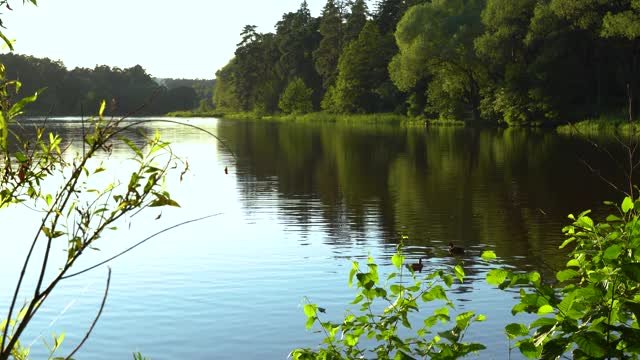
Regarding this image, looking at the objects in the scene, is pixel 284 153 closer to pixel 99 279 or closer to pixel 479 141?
pixel 479 141

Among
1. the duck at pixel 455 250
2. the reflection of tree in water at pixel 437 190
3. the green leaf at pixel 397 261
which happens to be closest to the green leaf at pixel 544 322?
the green leaf at pixel 397 261

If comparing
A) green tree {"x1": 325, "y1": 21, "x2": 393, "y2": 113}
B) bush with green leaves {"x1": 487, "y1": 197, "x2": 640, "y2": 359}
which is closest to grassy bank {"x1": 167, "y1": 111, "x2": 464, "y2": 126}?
green tree {"x1": 325, "y1": 21, "x2": 393, "y2": 113}

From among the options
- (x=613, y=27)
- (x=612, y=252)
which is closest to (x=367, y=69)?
(x=613, y=27)

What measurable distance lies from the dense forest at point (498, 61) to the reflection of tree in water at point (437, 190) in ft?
49.9

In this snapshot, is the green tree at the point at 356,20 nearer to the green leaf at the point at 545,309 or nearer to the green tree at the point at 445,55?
the green tree at the point at 445,55

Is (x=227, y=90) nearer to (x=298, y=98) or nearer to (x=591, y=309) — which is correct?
(x=298, y=98)

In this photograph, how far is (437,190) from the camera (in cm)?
3039

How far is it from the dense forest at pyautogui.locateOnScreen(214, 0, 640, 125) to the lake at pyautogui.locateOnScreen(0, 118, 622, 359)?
89.8 ft

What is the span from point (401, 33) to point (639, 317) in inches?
3355

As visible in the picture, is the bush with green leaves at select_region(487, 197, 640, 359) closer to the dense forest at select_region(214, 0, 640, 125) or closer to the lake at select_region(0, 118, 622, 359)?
the lake at select_region(0, 118, 622, 359)

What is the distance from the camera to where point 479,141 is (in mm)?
57656

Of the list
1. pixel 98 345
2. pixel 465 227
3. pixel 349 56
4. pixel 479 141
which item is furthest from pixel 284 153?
pixel 349 56

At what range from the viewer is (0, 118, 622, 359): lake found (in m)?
12.1

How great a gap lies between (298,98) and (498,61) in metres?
57.1
